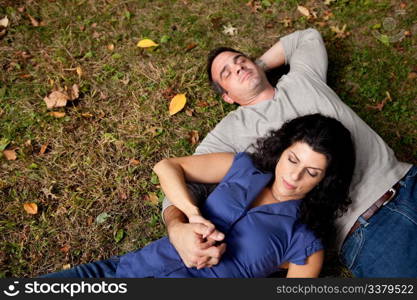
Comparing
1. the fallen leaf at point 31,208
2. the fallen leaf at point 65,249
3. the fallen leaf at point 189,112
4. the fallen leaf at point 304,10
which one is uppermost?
the fallen leaf at point 304,10

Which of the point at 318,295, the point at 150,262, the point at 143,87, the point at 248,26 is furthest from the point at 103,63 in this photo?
the point at 318,295

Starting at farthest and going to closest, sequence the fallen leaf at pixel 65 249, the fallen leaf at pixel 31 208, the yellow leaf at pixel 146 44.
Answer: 1. the yellow leaf at pixel 146 44
2. the fallen leaf at pixel 31 208
3. the fallen leaf at pixel 65 249

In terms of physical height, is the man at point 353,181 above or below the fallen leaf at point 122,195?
above

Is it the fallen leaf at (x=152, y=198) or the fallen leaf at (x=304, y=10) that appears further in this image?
the fallen leaf at (x=304, y=10)

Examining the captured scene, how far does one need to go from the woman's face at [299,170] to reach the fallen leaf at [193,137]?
1.36m

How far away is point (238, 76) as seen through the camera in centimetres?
347

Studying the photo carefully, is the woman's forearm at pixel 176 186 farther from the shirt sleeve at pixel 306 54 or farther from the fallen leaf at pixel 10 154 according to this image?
the fallen leaf at pixel 10 154

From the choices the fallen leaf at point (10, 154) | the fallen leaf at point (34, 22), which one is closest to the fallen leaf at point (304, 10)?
the fallen leaf at point (34, 22)

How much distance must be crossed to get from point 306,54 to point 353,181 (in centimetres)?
132

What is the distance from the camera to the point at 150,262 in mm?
2654

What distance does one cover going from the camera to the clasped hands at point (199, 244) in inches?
94.7

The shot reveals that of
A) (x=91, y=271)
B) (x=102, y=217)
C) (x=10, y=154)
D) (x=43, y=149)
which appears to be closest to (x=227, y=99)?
(x=102, y=217)

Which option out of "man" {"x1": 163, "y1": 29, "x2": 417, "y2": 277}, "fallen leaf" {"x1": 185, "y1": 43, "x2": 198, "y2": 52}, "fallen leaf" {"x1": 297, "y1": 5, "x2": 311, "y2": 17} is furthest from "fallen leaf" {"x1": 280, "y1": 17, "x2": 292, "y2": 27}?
"fallen leaf" {"x1": 185, "y1": 43, "x2": 198, "y2": 52}

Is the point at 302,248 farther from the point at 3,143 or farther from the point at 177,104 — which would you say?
the point at 3,143
